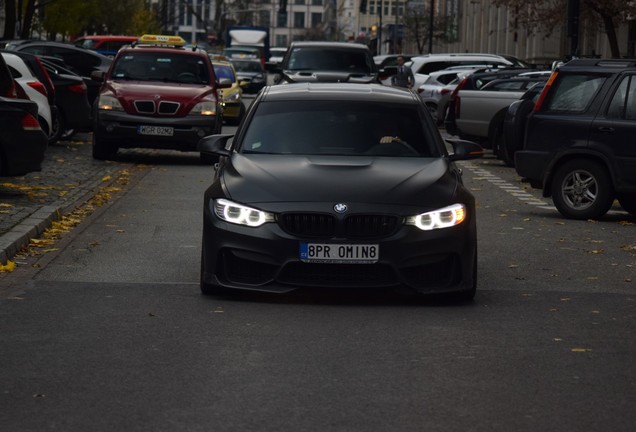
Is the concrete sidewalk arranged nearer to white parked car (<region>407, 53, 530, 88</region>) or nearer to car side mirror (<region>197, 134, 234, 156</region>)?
car side mirror (<region>197, 134, 234, 156</region>)


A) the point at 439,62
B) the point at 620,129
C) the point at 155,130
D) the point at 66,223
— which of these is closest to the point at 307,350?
the point at 66,223

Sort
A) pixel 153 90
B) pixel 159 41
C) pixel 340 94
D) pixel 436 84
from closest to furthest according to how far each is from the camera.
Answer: pixel 340 94
pixel 153 90
pixel 159 41
pixel 436 84

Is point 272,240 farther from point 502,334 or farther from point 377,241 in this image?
point 502,334

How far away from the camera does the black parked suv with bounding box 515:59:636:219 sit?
651 inches

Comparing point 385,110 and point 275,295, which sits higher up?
point 385,110

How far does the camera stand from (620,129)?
648 inches

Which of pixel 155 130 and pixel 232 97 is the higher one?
pixel 155 130

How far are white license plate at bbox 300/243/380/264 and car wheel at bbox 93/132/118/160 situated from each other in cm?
1513

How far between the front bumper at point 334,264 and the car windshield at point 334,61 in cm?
2320

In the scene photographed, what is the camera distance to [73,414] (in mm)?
6477

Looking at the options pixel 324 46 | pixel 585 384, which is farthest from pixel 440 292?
pixel 324 46

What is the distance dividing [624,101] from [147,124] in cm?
959

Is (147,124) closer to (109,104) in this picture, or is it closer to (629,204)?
(109,104)

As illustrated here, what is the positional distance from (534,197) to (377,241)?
11023 millimetres
